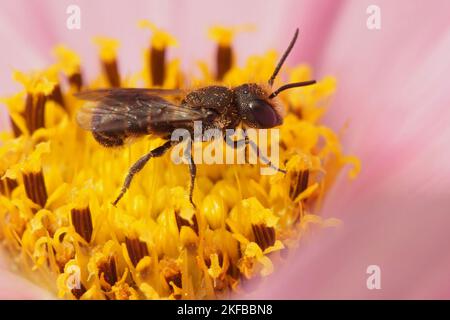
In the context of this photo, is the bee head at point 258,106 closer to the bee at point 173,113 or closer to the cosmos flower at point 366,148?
the bee at point 173,113

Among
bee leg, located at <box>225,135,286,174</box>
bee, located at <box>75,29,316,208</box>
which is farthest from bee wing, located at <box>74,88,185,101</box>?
bee leg, located at <box>225,135,286,174</box>

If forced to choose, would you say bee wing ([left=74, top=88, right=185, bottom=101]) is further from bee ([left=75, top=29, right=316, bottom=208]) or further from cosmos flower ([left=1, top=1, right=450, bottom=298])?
cosmos flower ([left=1, top=1, right=450, bottom=298])

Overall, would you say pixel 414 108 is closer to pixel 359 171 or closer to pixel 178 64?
pixel 359 171

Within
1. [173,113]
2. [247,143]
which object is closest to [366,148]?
[247,143]

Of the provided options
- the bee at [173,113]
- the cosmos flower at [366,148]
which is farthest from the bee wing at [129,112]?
the cosmos flower at [366,148]
